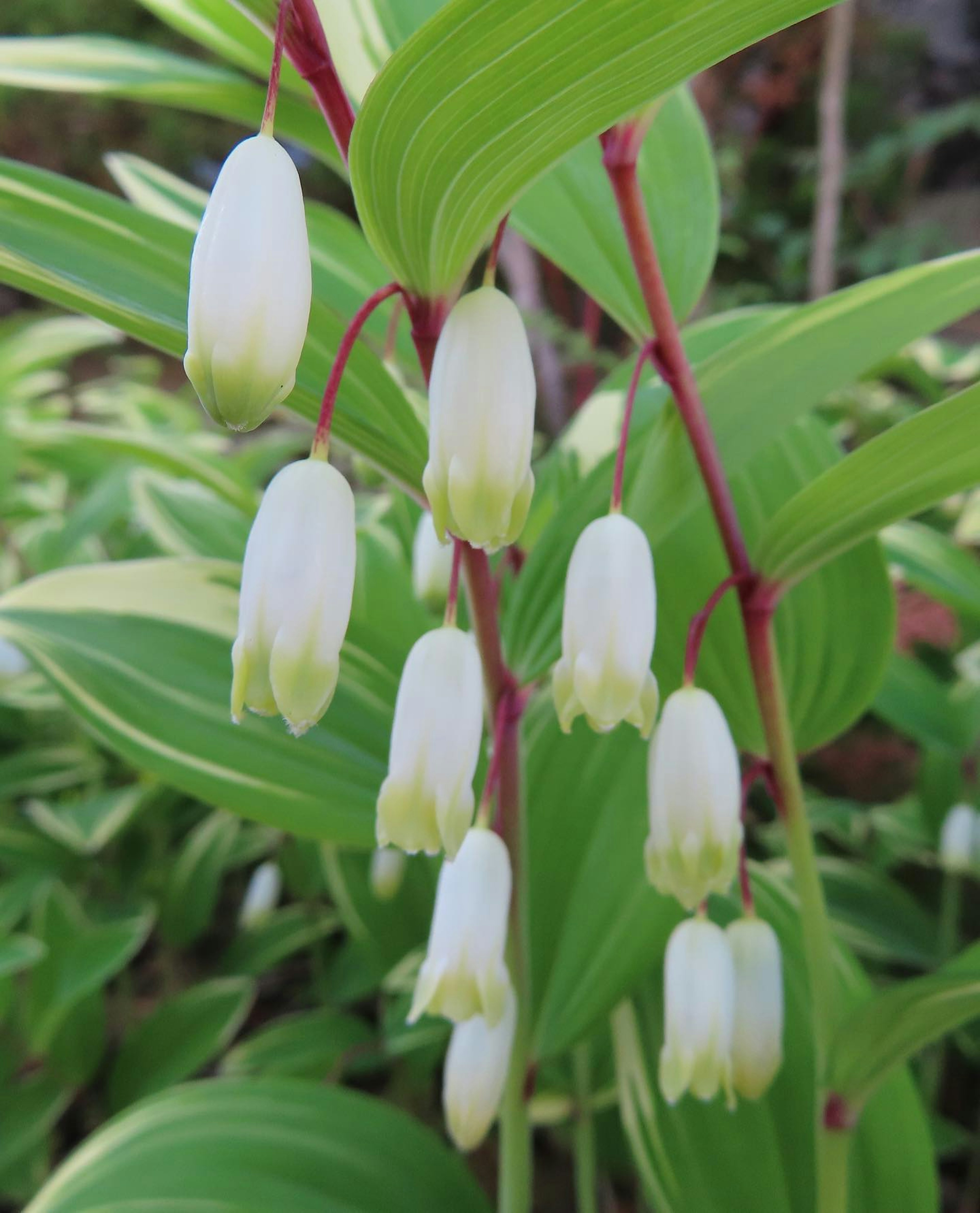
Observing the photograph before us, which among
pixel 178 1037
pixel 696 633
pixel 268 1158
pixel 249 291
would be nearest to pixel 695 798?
pixel 696 633

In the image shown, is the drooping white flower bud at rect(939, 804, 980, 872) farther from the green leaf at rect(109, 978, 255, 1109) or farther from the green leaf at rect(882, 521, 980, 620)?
the green leaf at rect(109, 978, 255, 1109)

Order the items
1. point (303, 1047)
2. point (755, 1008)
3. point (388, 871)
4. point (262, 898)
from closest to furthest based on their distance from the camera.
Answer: point (755, 1008)
point (388, 871)
point (303, 1047)
point (262, 898)

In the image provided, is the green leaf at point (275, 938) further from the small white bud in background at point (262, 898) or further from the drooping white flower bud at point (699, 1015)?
the drooping white flower bud at point (699, 1015)

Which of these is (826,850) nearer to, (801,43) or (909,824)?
(909,824)

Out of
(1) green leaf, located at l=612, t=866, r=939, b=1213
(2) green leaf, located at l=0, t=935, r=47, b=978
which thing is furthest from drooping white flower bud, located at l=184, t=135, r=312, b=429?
(2) green leaf, located at l=0, t=935, r=47, b=978

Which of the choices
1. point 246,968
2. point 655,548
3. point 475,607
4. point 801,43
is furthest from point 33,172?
point 801,43

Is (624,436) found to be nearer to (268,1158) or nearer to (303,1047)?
(268,1158)

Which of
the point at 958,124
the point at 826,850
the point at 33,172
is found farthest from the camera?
the point at 958,124
